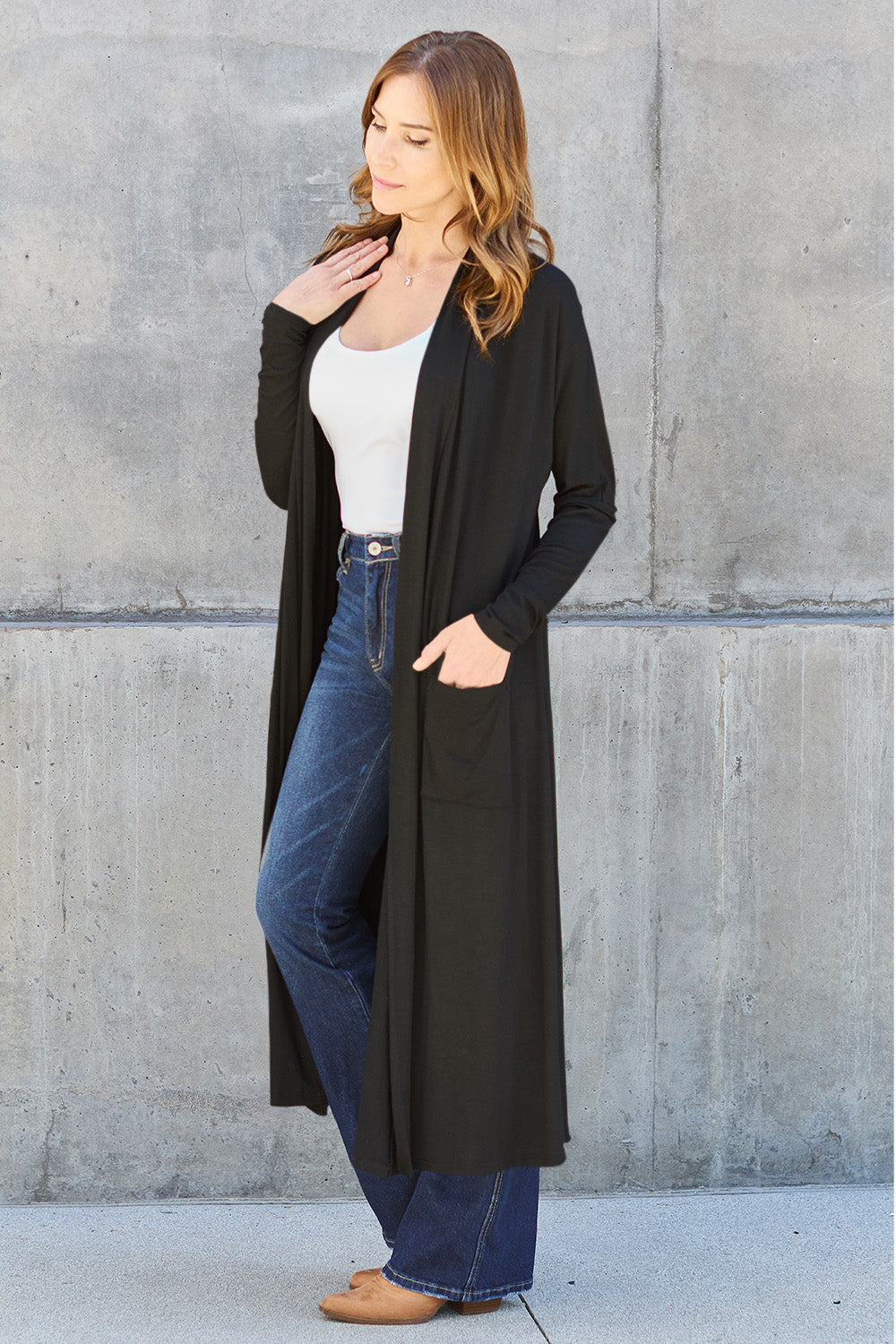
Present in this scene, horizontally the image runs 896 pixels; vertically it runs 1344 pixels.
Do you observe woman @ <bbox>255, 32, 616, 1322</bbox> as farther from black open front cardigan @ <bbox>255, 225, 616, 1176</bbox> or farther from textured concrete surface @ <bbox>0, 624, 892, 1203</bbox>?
textured concrete surface @ <bbox>0, 624, 892, 1203</bbox>

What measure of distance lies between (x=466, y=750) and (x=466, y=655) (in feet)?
0.54

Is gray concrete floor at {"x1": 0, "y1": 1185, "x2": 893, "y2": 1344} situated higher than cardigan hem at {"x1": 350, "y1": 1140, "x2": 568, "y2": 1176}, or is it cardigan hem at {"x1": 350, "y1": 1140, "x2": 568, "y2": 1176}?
cardigan hem at {"x1": 350, "y1": 1140, "x2": 568, "y2": 1176}

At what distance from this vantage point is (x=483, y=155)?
2240 millimetres

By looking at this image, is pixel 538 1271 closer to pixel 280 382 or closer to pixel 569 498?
pixel 569 498

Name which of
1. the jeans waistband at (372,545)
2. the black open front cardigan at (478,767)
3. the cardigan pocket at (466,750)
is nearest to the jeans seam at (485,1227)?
the black open front cardigan at (478,767)

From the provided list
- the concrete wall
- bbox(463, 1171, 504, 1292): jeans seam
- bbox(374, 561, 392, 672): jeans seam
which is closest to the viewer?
bbox(374, 561, 392, 672): jeans seam

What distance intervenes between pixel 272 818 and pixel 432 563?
1.80 feet

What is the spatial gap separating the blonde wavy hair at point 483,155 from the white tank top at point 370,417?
4.6 inches

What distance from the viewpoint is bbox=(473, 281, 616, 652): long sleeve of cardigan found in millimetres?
2223

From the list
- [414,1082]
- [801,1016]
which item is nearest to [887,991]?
[801,1016]

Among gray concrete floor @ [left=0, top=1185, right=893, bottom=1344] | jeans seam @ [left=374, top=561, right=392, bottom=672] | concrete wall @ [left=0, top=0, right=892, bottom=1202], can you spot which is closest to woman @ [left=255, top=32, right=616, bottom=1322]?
jeans seam @ [left=374, top=561, right=392, bottom=672]

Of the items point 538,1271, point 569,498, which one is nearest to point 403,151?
point 569,498

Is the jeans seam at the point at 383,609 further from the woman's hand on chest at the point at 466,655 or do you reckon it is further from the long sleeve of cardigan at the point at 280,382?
the long sleeve of cardigan at the point at 280,382

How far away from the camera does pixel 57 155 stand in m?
3.10
